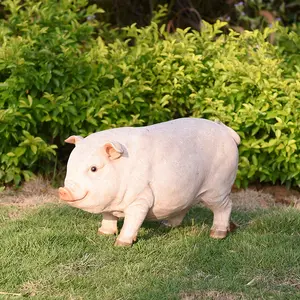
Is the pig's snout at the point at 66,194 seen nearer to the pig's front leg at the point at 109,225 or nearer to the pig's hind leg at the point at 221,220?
the pig's front leg at the point at 109,225

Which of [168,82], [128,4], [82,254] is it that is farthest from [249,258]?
[128,4]

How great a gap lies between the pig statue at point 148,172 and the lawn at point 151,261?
0.65ft

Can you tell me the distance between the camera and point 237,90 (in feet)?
21.0

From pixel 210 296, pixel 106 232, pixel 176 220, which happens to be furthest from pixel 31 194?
pixel 210 296

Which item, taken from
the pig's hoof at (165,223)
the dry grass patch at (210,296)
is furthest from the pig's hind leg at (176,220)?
the dry grass patch at (210,296)

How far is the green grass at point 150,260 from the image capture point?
3.92 meters

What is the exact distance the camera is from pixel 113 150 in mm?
4348

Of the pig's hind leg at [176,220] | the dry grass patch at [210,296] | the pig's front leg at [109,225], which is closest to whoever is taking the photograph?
the dry grass patch at [210,296]

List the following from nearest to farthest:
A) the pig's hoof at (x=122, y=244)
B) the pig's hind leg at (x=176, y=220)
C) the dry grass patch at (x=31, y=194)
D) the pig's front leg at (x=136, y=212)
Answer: the pig's front leg at (x=136, y=212), the pig's hoof at (x=122, y=244), the pig's hind leg at (x=176, y=220), the dry grass patch at (x=31, y=194)

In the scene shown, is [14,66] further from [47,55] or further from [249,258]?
[249,258]

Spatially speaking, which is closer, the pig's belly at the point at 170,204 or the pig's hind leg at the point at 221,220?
the pig's belly at the point at 170,204

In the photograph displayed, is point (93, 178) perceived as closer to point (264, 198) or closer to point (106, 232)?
point (106, 232)

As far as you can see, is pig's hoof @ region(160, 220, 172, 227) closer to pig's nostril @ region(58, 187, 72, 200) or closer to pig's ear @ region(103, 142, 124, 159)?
pig's ear @ region(103, 142, 124, 159)

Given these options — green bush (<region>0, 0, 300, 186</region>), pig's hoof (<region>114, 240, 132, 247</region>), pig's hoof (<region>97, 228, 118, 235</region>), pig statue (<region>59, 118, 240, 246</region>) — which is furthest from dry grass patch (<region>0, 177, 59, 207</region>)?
pig's hoof (<region>114, 240, 132, 247</region>)
